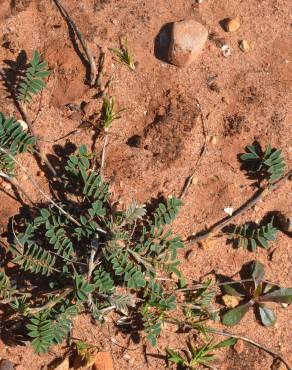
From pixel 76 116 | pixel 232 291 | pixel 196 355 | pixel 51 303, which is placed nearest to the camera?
pixel 51 303

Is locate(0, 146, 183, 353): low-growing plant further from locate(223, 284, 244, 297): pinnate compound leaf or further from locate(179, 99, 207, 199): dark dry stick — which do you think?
locate(223, 284, 244, 297): pinnate compound leaf

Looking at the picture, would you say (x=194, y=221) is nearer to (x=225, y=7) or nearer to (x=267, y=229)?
(x=267, y=229)

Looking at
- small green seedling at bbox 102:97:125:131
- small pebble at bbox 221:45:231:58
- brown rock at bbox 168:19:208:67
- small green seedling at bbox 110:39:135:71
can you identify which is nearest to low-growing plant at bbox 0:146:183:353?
small green seedling at bbox 102:97:125:131

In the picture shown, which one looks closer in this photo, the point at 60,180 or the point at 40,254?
the point at 40,254

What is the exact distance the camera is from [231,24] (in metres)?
3.73

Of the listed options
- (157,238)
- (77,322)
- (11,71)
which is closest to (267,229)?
(157,238)

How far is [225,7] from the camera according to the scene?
3762 millimetres

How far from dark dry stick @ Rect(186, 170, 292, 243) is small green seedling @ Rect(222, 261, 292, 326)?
0.30 metres

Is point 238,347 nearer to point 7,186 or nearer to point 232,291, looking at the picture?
point 232,291

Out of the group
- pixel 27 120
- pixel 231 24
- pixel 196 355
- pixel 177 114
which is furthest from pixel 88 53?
pixel 196 355

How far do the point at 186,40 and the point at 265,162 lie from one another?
872 millimetres

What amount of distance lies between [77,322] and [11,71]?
1569 millimetres

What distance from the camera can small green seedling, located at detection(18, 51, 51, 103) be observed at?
3.53 metres

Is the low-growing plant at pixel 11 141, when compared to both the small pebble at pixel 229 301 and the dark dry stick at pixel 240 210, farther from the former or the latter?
the small pebble at pixel 229 301
